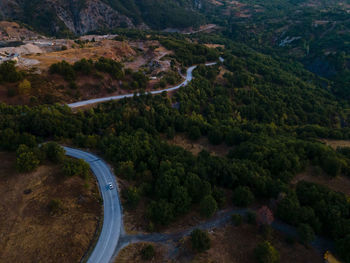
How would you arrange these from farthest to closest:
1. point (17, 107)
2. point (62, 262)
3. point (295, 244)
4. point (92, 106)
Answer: point (92, 106), point (17, 107), point (295, 244), point (62, 262)

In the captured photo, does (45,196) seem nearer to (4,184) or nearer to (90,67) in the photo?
(4,184)

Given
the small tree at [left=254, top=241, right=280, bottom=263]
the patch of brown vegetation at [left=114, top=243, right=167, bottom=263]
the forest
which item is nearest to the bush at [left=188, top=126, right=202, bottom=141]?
the forest

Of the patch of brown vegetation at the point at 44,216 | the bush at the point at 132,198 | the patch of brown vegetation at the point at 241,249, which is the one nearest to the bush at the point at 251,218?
the patch of brown vegetation at the point at 241,249

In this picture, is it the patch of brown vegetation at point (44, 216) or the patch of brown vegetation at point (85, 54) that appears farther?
the patch of brown vegetation at point (85, 54)

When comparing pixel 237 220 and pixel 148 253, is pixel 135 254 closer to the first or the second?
pixel 148 253

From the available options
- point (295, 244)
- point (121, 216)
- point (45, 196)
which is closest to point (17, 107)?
point (45, 196)

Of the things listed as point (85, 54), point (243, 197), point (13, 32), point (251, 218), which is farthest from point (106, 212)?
point (13, 32)

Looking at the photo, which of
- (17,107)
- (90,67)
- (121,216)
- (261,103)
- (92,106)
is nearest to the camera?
(121,216)

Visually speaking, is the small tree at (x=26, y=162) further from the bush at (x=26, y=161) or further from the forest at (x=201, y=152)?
the forest at (x=201, y=152)
